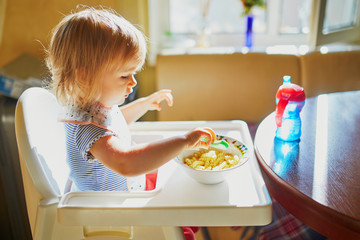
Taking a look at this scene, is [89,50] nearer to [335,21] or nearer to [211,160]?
[211,160]

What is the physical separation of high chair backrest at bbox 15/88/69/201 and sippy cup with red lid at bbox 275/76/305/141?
64 cm

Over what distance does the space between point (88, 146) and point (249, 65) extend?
4.18 feet

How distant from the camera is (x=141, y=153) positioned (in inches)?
33.5

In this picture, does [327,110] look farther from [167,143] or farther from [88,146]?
[88,146]

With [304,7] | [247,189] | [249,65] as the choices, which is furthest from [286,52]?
[247,189]

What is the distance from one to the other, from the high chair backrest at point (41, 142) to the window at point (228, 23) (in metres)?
1.38

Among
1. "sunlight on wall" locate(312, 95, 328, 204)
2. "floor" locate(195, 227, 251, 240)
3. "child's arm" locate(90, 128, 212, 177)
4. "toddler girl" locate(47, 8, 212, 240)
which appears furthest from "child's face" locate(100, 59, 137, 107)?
"floor" locate(195, 227, 251, 240)

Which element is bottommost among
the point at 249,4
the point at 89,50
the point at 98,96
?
the point at 98,96

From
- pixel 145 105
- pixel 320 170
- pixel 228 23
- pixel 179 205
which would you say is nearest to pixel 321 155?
pixel 320 170

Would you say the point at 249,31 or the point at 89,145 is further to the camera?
the point at 249,31

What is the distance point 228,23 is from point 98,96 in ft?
5.82

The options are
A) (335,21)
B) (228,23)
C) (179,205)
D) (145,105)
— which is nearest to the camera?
(179,205)

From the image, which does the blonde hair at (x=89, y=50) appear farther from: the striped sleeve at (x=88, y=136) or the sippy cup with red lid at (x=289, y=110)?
the sippy cup with red lid at (x=289, y=110)

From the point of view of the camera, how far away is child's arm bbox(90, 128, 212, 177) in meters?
0.85
